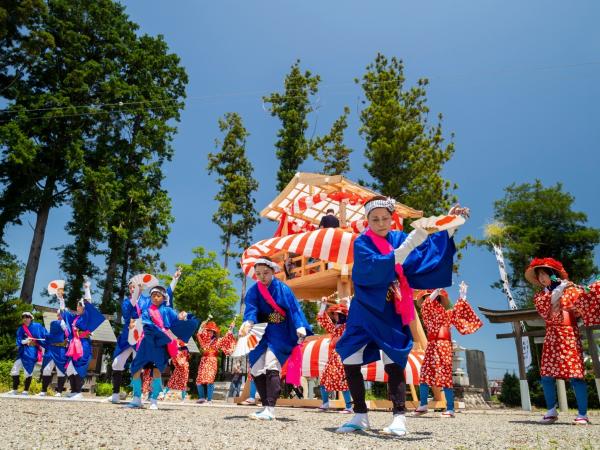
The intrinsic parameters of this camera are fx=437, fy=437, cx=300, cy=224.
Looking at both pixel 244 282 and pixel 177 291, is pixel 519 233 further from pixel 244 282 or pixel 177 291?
pixel 177 291

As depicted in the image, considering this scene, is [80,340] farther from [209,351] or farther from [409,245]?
[409,245]

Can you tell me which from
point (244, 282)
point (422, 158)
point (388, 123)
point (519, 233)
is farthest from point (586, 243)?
point (244, 282)

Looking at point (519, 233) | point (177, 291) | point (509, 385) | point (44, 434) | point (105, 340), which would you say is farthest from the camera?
point (519, 233)

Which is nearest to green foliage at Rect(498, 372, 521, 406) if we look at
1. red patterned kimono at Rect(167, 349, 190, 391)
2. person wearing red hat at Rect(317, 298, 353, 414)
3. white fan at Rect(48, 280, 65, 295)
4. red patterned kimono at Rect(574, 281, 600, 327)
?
person wearing red hat at Rect(317, 298, 353, 414)

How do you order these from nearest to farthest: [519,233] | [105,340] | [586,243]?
[105,340] → [586,243] → [519,233]

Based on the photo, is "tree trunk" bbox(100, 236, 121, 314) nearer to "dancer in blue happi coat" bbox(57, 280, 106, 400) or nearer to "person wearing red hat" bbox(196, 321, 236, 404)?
"person wearing red hat" bbox(196, 321, 236, 404)

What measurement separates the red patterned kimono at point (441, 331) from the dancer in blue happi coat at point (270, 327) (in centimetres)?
278

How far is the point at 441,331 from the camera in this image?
7.32 m

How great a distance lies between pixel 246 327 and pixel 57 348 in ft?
24.4

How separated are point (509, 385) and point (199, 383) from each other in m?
11.0

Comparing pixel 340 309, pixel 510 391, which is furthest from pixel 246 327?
pixel 510 391

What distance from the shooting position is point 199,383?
1293 cm

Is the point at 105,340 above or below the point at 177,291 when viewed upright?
below

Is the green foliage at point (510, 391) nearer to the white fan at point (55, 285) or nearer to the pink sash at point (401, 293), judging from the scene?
the pink sash at point (401, 293)
